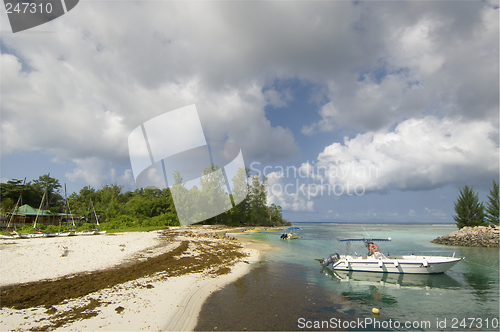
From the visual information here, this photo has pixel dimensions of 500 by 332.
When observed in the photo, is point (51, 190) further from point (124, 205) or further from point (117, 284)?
point (117, 284)

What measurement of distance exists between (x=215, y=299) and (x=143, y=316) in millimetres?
4324

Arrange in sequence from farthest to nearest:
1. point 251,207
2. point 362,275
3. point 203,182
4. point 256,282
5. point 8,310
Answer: point 251,207
point 203,182
point 362,275
point 256,282
point 8,310

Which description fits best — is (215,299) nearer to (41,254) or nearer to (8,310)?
(8,310)

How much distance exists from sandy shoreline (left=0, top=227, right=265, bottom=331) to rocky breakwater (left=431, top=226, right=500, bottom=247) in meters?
46.3

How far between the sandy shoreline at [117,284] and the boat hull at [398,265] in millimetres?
9185

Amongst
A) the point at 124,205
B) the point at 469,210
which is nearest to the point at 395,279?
the point at 469,210

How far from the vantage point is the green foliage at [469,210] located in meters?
54.4

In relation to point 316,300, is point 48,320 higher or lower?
higher

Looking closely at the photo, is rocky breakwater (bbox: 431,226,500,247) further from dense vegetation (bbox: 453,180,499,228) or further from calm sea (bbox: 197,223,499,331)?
calm sea (bbox: 197,223,499,331)

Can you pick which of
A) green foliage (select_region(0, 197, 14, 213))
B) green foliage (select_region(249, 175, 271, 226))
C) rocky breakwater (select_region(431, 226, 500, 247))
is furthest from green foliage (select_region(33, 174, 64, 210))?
rocky breakwater (select_region(431, 226, 500, 247))

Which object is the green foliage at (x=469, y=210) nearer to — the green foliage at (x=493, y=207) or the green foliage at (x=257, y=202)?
the green foliage at (x=493, y=207)

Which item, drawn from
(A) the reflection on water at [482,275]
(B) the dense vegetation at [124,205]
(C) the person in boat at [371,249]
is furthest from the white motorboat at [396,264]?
(B) the dense vegetation at [124,205]

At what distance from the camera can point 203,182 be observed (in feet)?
269

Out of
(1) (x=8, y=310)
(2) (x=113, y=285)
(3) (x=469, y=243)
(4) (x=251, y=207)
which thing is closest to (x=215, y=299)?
(2) (x=113, y=285)
